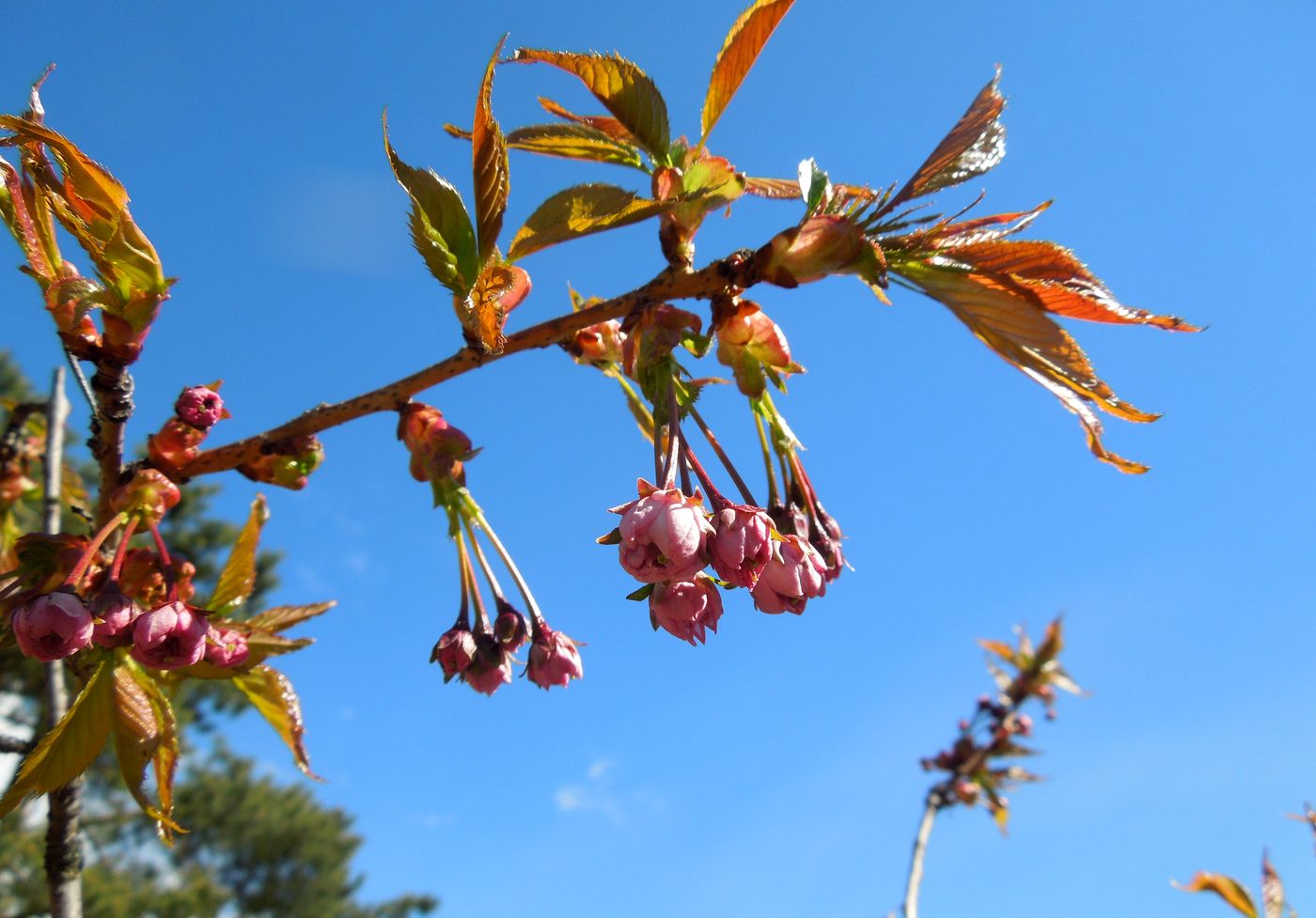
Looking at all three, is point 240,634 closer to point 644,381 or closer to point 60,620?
point 60,620

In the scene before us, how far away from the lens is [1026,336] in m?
0.81

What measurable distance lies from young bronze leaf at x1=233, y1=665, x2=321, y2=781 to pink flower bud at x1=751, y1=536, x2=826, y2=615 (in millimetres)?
688

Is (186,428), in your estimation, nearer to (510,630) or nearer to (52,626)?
(52,626)

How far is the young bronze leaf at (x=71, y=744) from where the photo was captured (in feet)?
3.01

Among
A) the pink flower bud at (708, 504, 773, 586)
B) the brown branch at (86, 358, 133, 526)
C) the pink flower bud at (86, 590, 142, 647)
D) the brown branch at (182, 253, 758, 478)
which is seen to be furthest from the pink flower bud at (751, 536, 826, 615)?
the brown branch at (86, 358, 133, 526)

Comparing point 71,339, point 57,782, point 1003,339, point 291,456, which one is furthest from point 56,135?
point 1003,339

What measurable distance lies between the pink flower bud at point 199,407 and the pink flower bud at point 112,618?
0.70 feet

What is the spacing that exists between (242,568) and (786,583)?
2.72 ft

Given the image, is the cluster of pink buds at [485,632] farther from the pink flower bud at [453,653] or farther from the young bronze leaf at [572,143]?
the young bronze leaf at [572,143]

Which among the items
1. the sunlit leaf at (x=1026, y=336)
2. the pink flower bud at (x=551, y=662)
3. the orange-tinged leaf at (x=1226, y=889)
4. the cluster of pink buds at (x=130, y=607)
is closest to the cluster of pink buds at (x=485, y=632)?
the pink flower bud at (x=551, y=662)

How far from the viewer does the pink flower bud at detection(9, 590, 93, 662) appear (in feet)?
2.77

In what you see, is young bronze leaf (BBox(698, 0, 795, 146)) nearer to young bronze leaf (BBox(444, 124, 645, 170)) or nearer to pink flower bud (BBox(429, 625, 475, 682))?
young bronze leaf (BBox(444, 124, 645, 170))

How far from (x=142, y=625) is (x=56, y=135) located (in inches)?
19.4

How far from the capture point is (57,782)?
36.8 inches
